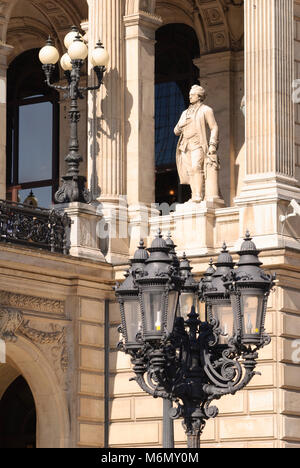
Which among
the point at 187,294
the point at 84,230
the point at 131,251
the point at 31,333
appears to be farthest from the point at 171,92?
the point at 187,294

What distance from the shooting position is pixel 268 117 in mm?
29609

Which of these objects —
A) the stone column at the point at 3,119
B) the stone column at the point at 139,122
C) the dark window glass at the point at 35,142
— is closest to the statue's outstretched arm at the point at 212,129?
the stone column at the point at 139,122

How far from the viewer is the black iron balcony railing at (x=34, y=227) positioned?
29.1 meters

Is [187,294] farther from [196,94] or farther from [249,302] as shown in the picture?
[196,94]

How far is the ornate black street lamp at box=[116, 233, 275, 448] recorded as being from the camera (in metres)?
19.2

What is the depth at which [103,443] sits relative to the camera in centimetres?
3044

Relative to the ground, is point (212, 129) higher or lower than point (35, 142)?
lower

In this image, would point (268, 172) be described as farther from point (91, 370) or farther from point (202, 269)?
point (91, 370)

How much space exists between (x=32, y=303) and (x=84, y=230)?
5.98ft

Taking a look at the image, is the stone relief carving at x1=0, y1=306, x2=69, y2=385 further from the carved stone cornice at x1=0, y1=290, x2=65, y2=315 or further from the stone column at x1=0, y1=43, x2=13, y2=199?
the stone column at x1=0, y1=43, x2=13, y2=199

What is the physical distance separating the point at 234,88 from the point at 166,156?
Answer: 9.09 feet

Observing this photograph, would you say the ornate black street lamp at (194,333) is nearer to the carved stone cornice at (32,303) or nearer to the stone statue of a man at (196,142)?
the carved stone cornice at (32,303)

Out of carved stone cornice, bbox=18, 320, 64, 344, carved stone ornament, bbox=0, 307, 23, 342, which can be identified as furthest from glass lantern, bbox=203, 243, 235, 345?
carved stone cornice, bbox=18, 320, 64, 344
